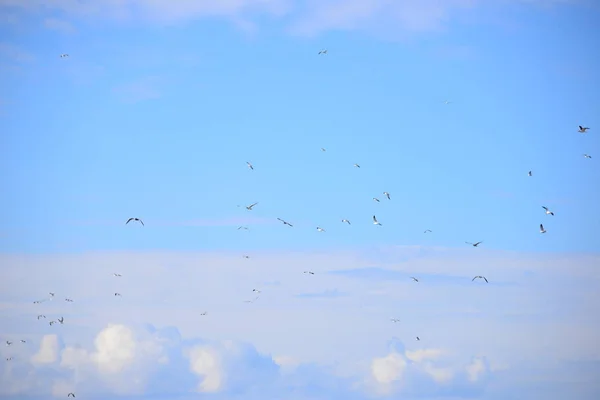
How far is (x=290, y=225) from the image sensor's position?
565ft

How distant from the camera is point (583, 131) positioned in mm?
157125

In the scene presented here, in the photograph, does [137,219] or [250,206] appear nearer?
[137,219]

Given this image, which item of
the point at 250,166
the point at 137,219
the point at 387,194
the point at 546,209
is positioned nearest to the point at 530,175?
the point at 546,209

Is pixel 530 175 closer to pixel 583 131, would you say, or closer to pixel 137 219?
pixel 583 131

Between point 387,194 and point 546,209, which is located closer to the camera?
point 546,209

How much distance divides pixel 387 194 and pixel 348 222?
28.1ft

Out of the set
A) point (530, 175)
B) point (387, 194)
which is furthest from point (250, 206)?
point (530, 175)

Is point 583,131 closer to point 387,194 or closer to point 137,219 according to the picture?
point 387,194

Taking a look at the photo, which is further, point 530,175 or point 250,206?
point 250,206

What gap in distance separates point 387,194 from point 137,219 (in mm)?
39783

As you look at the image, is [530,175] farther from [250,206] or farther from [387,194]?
[250,206]

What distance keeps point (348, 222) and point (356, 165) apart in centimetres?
875

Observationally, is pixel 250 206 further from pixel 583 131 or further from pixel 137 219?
pixel 583 131

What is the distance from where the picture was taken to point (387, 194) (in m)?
182
